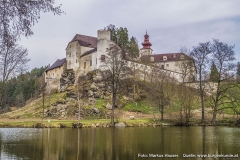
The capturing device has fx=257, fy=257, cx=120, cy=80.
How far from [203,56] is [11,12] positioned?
35.4m

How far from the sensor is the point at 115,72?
37.7 m

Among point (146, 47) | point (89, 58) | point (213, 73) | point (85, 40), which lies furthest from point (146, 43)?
point (213, 73)

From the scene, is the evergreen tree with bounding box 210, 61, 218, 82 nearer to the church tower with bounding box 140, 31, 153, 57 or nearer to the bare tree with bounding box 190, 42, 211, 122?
the bare tree with bounding box 190, 42, 211, 122

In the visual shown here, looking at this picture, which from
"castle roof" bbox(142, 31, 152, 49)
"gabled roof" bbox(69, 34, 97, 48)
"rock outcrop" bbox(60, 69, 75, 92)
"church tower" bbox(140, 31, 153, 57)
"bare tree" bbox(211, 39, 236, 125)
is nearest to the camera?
"bare tree" bbox(211, 39, 236, 125)

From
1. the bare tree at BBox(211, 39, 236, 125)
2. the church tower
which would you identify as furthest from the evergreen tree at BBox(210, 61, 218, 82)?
the church tower

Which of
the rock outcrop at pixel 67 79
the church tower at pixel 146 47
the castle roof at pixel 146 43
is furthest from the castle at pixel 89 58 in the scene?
the castle roof at pixel 146 43

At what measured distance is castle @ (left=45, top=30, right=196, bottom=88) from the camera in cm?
5459

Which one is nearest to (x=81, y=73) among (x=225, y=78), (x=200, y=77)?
(x=200, y=77)

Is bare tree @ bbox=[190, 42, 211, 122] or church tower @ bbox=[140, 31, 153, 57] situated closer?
bare tree @ bbox=[190, 42, 211, 122]

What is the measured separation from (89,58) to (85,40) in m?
8.85

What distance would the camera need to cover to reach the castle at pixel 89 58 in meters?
54.6

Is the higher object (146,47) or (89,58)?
(146,47)

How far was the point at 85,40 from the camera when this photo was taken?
64.8 metres

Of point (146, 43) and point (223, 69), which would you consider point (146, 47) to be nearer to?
point (146, 43)
